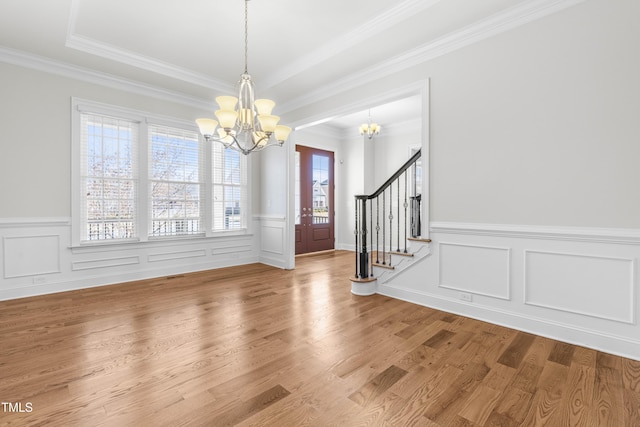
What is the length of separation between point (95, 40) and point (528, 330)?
560 cm

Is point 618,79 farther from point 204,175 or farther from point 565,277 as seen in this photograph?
point 204,175

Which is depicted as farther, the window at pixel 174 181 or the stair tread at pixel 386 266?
the window at pixel 174 181

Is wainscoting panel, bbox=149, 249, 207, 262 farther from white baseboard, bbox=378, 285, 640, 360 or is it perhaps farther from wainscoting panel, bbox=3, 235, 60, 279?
white baseboard, bbox=378, 285, 640, 360

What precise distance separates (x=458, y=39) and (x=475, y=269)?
2.41 metres

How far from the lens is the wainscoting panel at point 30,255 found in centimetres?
370

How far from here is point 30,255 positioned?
12.6 feet

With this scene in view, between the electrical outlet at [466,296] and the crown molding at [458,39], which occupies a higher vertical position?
the crown molding at [458,39]

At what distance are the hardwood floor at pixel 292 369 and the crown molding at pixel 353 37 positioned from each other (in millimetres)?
3005

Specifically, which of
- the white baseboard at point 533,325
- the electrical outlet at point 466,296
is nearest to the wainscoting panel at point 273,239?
the white baseboard at point 533,325

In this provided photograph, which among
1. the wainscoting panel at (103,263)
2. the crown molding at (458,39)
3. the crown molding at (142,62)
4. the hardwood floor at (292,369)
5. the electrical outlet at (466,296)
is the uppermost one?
the crown molding at (142,62)

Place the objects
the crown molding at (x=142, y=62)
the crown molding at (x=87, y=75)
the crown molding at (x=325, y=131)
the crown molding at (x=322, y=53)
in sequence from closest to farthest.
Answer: the crown molding at (x=322, y=53)
the crown molding at (x=142, y=62)
the crown molding at (x=87, y=75)
the crown molding at (x=325, y=131)

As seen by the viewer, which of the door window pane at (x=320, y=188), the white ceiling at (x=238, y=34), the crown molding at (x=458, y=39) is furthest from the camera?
the door window pane at (x=320, y=188)

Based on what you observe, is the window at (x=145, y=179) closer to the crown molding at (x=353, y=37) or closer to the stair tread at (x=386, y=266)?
the crown molding at (x=353, y=37)

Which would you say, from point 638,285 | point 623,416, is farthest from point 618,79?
point 623,416
